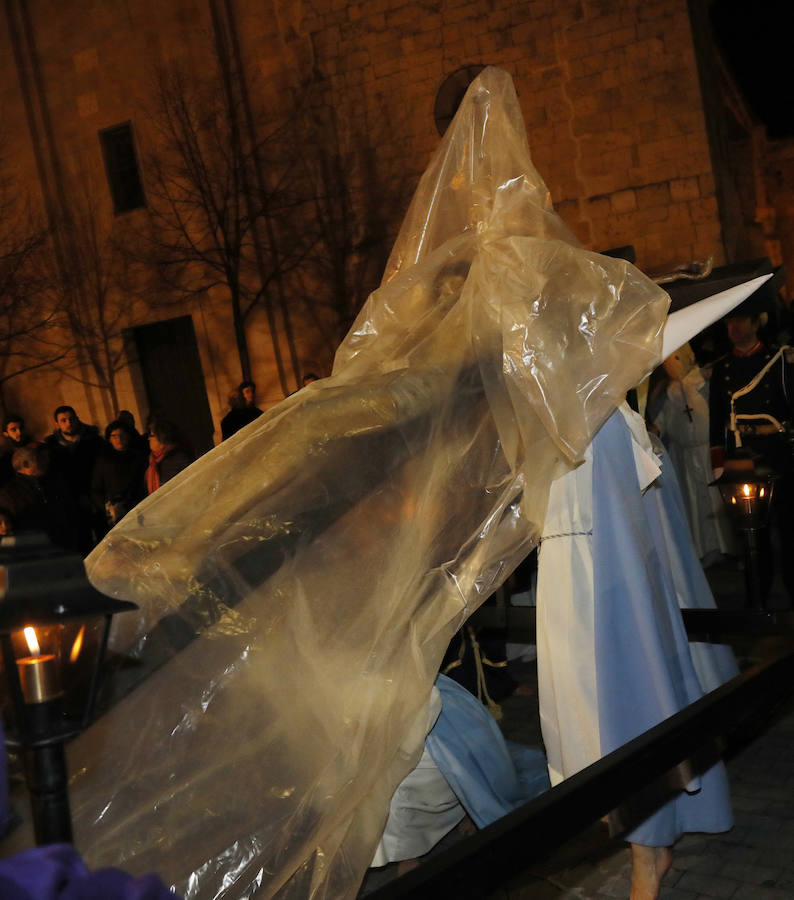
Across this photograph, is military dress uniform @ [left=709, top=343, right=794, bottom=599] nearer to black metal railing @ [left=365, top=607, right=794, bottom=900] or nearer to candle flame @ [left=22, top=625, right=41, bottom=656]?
black metal railing @ [left=365, top=607, right=794, bottom=900]

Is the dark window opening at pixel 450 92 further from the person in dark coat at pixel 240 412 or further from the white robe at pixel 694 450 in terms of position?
the white robe at pixel 694 450

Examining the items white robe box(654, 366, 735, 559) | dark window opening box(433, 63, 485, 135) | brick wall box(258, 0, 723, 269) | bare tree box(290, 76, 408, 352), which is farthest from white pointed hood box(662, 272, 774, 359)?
bare tree box(290, 76, 408, 352)

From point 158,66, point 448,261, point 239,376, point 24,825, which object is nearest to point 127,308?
point 239,376

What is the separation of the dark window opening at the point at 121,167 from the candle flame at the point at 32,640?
15.9 metres

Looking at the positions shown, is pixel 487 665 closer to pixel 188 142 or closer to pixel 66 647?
pixel 66 647

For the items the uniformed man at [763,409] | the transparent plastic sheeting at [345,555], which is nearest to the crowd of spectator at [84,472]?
the uniformed man at [763,409]

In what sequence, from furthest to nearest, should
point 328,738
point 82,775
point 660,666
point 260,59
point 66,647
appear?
point 260,59 < point 660,666 < point 328,738 < point 82,775 < point 66,647

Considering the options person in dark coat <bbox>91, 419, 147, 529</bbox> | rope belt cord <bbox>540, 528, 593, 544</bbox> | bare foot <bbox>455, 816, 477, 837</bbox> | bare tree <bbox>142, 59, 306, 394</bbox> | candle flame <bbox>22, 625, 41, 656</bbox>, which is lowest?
bare foot <bbox>455, 816, 477, 837</bbox>

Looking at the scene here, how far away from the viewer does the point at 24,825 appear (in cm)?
215

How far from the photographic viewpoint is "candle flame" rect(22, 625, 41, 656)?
68.4 inches

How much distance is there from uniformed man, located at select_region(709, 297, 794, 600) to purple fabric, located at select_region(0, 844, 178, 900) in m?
4.61

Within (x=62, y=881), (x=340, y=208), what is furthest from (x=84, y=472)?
(x=62, y=881)

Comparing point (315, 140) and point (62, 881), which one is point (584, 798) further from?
point (315, 140)

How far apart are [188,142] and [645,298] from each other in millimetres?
13836
